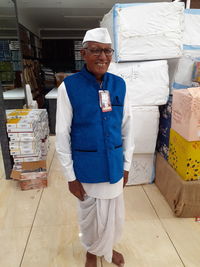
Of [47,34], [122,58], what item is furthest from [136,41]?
[47,34]

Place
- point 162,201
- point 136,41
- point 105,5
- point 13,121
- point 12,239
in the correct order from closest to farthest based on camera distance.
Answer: point 12,239 < point 136,41 < point 162,201 < point 13,121 < point 105,5

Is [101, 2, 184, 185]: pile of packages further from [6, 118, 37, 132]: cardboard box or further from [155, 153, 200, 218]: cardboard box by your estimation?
[6, 118, 37, 132]: cardboard box

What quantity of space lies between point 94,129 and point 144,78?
1.11 m

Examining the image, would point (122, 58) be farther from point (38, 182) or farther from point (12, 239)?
point (12, 239)

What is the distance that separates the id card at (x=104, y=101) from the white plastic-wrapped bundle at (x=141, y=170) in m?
1.25

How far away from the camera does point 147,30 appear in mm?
1811

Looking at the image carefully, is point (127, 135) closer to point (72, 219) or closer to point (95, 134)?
point (95, 134)

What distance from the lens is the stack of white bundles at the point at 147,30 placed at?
1761 millimetres

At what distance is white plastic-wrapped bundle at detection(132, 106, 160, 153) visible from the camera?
1.99m

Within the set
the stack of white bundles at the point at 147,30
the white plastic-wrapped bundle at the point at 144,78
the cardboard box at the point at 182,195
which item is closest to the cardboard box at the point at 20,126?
the white plastic-wrapped bundle at the point at 144,78

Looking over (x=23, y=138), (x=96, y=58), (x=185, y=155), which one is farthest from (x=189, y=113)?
(x=23, y=138)

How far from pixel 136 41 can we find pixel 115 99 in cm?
105

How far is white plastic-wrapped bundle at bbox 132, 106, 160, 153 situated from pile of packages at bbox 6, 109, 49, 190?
3.29 ft

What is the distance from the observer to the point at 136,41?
6.04 feet
